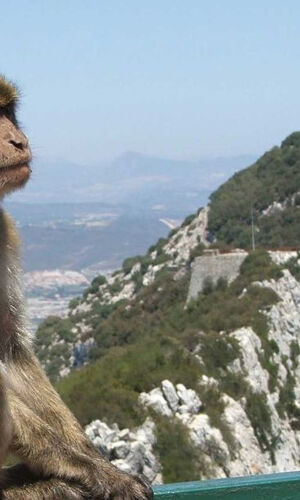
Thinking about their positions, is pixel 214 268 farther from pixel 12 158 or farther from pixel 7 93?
pixel 12 158

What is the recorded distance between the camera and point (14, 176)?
5074 millimetres

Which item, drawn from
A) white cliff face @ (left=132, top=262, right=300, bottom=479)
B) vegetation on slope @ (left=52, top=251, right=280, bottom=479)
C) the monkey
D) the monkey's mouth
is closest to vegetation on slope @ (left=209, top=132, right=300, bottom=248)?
vegetation on slope @ (left=52, top=251, right=280, bottom=479)

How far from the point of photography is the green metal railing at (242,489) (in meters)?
4.81

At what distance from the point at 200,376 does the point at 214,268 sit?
37.5ft

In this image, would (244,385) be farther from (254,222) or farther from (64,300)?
(64,300)

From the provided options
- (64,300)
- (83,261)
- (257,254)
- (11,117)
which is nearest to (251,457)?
(257,254)

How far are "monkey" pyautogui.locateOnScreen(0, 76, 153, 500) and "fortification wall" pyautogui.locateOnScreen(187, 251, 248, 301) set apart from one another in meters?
32.4

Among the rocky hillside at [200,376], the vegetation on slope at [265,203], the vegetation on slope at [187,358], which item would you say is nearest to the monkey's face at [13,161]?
the rocky hillside at [200,376]

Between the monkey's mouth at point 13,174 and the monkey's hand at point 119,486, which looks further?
the monkey's mouth at point 13,174

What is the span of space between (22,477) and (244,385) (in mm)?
24787

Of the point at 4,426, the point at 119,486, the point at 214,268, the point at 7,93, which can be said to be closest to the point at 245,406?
the point at 214,268

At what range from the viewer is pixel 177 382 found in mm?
26750

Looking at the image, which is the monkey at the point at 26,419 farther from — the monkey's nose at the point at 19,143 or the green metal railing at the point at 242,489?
the green metal railing at the point at 242,489

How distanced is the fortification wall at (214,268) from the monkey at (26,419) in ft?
106
